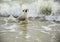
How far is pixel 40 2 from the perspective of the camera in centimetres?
172

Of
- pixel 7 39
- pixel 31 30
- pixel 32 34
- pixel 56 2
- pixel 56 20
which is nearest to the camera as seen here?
pixel 7 39

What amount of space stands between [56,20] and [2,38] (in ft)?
2.36

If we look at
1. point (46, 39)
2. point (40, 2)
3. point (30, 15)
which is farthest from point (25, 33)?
point (40, 2)

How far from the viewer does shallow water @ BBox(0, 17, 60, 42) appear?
1062 mm

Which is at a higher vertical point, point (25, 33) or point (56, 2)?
point (56, 2)

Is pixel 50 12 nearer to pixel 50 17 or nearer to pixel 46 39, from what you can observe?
pixel 50 17

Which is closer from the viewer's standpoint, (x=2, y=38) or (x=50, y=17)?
(x=2, y=38)

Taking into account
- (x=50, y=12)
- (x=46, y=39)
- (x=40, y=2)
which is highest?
(x=40, y=2)

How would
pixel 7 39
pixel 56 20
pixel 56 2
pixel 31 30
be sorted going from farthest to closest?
pixel 56 2 → pixel 56 20 → pixel 31 30 → pixel 7 39

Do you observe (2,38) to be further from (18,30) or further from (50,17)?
(50,17)

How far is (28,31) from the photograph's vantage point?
124cm

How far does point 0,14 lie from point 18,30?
1.53 ft

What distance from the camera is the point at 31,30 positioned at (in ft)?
4.19

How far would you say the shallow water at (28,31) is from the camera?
1.06 meters
